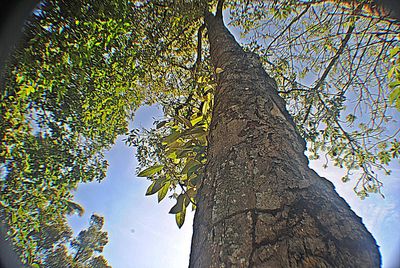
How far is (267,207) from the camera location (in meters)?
0.35

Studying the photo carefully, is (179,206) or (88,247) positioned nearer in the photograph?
(179,206)

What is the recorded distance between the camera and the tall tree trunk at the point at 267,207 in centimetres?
29

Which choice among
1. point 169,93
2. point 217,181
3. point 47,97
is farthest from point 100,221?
point 217,181

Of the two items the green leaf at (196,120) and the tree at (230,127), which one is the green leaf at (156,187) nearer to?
the tree at (230,127)

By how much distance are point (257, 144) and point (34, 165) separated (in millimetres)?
1602

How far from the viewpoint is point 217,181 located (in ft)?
1.51

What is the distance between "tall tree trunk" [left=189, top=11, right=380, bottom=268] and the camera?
0.29 meters

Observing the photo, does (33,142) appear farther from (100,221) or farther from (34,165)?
(100,221)

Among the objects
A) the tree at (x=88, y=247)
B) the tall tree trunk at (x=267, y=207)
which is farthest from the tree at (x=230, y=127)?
the tree at (x=88, y=247)

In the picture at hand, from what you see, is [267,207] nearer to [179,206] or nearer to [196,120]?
[179,206]

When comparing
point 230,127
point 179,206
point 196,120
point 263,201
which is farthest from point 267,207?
point 196,120

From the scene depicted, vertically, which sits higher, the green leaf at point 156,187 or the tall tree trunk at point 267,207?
the green leaf at point 156,187

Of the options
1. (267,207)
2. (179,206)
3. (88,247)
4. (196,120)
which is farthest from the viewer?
(88,247)

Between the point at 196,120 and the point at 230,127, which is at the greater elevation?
the point at 196,120
